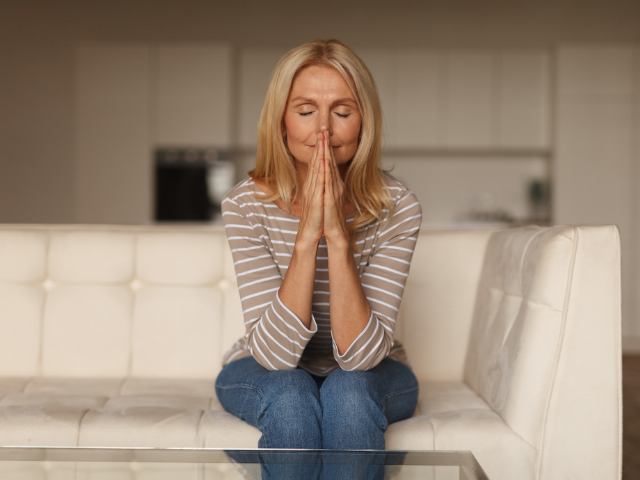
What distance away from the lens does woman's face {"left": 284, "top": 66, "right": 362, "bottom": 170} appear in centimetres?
122

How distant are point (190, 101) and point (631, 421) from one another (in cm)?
376

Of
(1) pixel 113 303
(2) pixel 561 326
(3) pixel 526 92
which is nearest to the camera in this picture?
(2) pixel 561 326

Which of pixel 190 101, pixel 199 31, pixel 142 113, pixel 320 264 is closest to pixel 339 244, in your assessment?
pixel 320 264

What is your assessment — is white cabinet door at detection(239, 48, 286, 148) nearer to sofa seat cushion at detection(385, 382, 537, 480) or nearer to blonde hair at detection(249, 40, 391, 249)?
blonde hair at detection(249, 40, 391, 249)

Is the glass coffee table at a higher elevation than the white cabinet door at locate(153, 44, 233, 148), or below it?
below

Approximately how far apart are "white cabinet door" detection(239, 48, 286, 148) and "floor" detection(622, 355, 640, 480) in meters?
3.29

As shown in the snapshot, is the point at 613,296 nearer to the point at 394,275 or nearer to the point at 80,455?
the point at 394,275

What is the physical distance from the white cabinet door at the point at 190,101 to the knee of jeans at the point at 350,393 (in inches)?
151

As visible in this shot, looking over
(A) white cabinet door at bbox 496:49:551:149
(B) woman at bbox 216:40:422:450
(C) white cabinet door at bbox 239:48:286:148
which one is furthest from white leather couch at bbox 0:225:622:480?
(A) white cabinet door at bbox 496:49:551:149

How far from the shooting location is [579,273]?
3.88ft

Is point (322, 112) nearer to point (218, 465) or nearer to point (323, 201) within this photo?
point (323, 201)

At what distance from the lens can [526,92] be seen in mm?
4906

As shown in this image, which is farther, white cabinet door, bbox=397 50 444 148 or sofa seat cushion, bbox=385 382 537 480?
white cabinet door, bbox=397 50 444 148

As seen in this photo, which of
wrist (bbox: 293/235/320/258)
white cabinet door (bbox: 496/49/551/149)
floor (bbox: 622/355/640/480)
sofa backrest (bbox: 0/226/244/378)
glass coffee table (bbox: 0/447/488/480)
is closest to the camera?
glass coffee table (bbox: 0/447/488/480)
